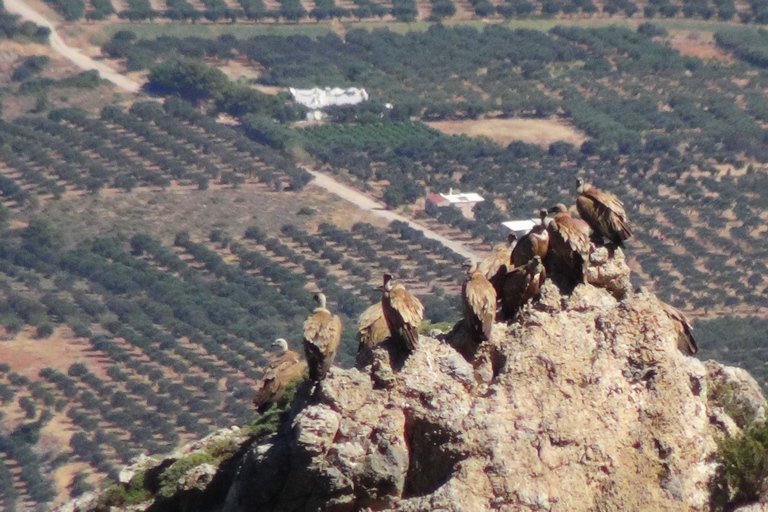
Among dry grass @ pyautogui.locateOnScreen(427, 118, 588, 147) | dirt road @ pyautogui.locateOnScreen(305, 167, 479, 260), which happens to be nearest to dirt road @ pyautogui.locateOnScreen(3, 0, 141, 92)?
dirt road @ pyautogui.locateOnScreen(305, 167, 479, 260)

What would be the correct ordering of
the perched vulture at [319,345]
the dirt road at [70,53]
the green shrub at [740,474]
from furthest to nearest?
1. the dirt road at [70,53]
2. the perched vulture at [319,345]
3. the green shrub at [740,474]

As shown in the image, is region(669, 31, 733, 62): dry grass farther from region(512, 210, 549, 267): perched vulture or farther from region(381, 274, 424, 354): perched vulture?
region(381, 274, 424, 354): perched vulture

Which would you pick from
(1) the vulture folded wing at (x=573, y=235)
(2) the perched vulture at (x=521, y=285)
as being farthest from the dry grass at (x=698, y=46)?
(2) the perched vulture at (x=521, y=285)

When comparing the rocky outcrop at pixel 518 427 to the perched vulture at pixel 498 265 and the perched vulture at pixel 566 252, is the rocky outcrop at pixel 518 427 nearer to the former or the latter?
the perched vulture at pixel 566 252

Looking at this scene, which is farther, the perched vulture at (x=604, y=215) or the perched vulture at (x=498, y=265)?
the perched vulture at (x=604, y=215)

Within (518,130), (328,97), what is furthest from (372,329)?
(328,97)

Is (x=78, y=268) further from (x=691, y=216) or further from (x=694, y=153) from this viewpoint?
(x=694, y=153)

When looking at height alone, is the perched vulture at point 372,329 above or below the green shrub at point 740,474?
above

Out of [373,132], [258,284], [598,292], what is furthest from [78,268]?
[598,292]
